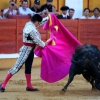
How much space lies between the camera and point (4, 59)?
36.2 ft

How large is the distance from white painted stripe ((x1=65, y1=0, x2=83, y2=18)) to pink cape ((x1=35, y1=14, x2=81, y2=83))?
4.43 meters

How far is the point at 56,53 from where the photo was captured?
323 inches

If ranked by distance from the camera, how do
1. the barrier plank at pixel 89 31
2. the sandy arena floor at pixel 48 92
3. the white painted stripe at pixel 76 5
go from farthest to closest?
the white painted stripe at pixel 76 5 < the barrier plank at pixel 89 31 < the sandy arena floor at pixel 48 92

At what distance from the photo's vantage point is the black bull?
7465 mm

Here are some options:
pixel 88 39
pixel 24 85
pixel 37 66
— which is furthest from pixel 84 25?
pixel 24 85

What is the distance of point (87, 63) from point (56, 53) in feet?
2.95

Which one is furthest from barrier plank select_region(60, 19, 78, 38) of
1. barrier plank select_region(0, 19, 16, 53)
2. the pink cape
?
the pink cape

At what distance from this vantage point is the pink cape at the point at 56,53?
8039 millimetres

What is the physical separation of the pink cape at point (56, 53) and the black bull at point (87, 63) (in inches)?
17.4

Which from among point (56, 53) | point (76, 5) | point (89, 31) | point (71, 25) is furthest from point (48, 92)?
point (76, 5)

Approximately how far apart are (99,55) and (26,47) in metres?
1.19

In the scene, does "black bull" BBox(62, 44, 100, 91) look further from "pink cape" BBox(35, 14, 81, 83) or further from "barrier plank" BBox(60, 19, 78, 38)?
"barrier plank" BBox(60, 19, 78, 38)

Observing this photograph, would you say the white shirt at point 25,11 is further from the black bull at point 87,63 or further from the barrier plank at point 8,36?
the black bull at point 87,63

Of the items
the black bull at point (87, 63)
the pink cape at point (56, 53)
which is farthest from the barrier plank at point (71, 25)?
the black bull at point (87, 63)
